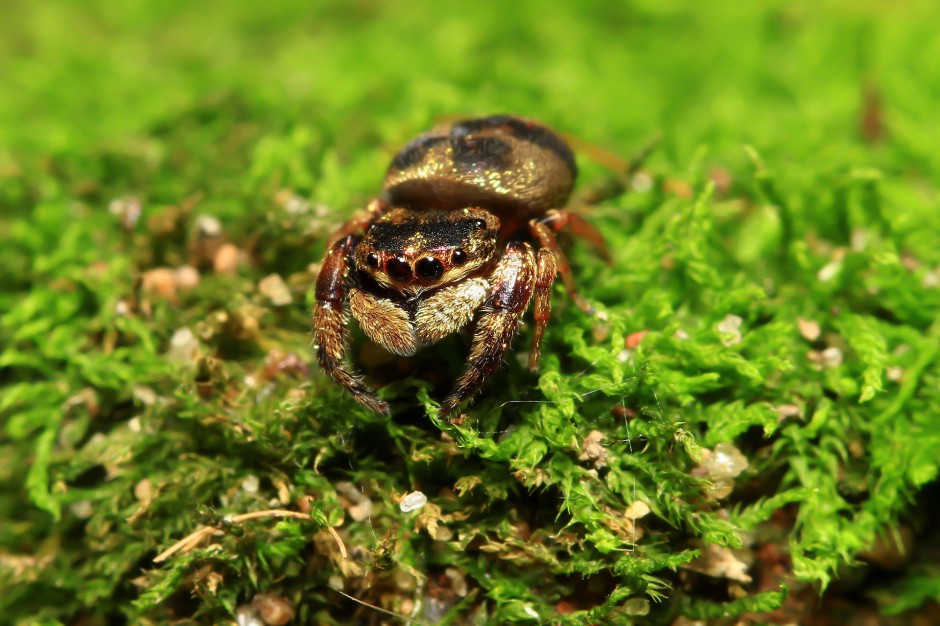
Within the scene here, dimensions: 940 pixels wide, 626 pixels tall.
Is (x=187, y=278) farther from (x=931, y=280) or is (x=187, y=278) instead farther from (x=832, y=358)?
(x=931, y=280)

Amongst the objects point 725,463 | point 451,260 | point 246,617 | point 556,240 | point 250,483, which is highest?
point 451,260

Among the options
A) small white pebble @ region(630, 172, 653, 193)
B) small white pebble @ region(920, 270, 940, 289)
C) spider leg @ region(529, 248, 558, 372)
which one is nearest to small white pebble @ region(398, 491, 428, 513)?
spider leg @ region(529, 248, 558, 372)

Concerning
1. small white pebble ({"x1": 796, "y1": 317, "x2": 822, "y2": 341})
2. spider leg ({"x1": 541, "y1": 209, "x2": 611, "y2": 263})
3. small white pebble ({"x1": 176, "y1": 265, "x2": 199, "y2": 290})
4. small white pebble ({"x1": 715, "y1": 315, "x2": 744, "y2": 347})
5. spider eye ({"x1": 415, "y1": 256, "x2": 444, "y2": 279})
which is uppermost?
spider eye ({"x1": 415, "y1": 256, "x2": 444, "y2": 279})

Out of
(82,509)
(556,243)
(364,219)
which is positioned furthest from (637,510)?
(82,509)

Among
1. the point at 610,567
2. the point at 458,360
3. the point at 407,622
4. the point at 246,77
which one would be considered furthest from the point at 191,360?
the point at 246,77

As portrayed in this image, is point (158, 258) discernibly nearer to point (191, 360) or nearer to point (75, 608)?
point (191, 360)

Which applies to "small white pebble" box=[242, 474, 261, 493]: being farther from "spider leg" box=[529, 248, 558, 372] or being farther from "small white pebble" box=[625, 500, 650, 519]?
"small white pebble" box=[625, 500, 650, 519]

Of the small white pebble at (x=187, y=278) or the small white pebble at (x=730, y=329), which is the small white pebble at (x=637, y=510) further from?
the small white pebble at (x=187, y=278)
